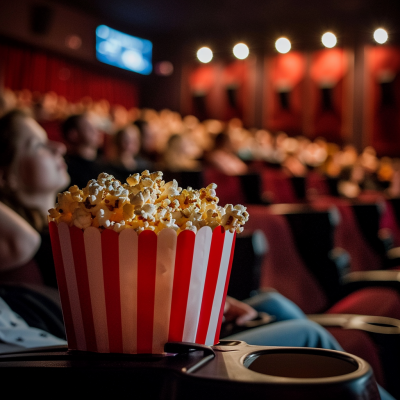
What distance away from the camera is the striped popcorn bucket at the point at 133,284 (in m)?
0.42

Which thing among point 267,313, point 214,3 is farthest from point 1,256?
point 214,3

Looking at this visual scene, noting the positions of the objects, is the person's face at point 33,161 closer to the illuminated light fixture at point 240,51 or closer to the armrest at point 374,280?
the armrest at point 374,280

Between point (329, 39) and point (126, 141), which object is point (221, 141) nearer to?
point (126, 141)

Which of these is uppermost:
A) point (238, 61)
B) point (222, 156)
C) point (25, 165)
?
point (238, 61)

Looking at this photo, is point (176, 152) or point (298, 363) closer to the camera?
point (298, 363)

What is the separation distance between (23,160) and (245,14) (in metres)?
6.43

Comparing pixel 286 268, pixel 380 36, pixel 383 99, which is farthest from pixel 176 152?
pixel 383 99

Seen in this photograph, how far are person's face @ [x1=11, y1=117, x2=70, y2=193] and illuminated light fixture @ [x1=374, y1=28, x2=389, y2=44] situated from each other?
6.36m

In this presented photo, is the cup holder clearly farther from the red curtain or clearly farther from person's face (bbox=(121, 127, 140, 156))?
the red curtain

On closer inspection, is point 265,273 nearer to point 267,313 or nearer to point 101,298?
point 267,313

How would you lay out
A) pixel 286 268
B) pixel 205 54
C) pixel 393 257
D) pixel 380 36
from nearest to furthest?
pixel 286 268, pixel 393 257, pixel 380 36, pixel 205 54

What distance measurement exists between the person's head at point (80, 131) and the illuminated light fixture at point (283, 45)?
5.15 metres

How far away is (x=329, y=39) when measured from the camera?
6.47m

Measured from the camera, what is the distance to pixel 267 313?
105 centimetres
